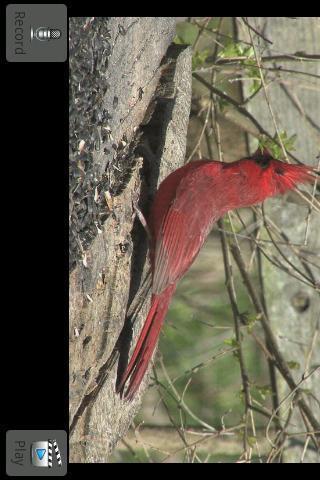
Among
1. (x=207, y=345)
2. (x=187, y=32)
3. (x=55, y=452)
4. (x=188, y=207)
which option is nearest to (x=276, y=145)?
(x=188, y=207)

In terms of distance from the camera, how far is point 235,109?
385cm

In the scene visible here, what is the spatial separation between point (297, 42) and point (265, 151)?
1178 mm

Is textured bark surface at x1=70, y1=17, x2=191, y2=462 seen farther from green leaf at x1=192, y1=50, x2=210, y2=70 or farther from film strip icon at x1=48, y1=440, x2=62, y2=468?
green leaf at x1=192, y1=50, x2=210, y2=70

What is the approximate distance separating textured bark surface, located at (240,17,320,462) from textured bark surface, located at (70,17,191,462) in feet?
3.16

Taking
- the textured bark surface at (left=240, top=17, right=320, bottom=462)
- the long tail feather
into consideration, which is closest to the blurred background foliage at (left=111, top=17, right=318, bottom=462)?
the textured bark surface at (left=240, top=17, right=320, bottom=462)

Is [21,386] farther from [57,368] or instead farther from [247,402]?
[247,402]

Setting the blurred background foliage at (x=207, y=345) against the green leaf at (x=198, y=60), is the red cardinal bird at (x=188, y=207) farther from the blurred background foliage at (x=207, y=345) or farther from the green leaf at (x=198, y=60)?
the blurred background foliage at (x=207, y=345)

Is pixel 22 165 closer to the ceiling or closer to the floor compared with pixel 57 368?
closer to the ceiling

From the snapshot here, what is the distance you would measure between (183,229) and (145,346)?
0.43 metres

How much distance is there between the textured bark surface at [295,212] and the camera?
153 inches

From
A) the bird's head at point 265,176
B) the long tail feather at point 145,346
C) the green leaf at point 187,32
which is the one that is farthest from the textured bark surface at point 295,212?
the long tail feather at point 145,346

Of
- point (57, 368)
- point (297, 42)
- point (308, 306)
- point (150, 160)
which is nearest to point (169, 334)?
point (308, 306)

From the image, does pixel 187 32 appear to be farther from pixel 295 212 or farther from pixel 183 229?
pixel 183 229

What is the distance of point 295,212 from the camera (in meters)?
4.16
